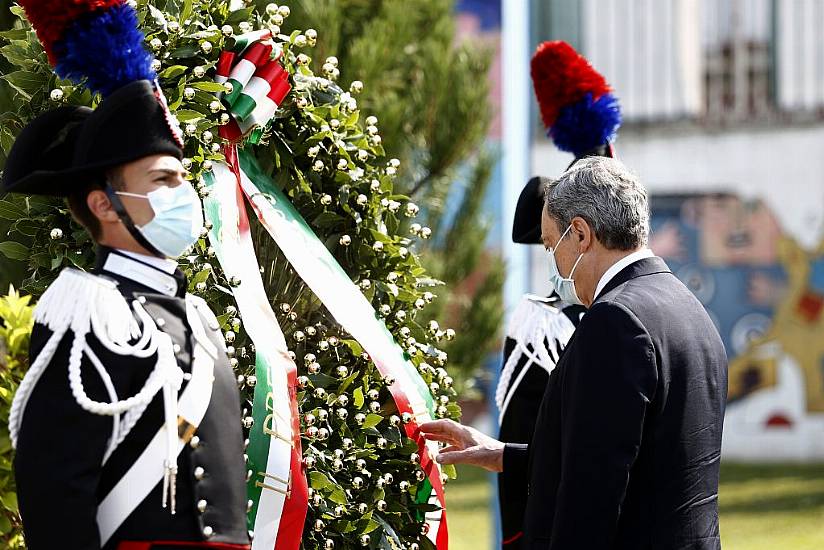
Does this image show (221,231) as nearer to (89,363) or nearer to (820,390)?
(89,363)

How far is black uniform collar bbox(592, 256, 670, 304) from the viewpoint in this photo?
252cm

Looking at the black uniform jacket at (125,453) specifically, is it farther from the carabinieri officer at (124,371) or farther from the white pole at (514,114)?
the white pole at (514,114)

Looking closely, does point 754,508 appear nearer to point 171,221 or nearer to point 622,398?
point 622,398

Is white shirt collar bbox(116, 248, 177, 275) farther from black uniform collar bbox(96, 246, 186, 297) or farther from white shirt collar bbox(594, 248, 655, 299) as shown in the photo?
white shirt collar bbox(594, 248, 655, 299)

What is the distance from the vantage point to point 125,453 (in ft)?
6.60

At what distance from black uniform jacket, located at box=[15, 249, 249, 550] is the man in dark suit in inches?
25.8

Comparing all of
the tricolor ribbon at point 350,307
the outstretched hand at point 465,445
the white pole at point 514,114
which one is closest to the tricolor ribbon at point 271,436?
the tricolor ribbon at point 350,307

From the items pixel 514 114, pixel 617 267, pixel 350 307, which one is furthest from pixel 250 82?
pixel 514 114

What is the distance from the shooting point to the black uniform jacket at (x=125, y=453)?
1.92 meters

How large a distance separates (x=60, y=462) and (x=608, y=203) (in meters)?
1.23

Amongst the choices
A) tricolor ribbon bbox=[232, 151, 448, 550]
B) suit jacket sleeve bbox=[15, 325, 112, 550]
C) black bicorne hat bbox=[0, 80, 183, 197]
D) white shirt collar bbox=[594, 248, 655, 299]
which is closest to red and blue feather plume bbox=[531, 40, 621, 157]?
tricolor ribbon bbox=[232, 151, 448, 550]

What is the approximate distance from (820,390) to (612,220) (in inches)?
419

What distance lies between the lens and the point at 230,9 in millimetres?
2934

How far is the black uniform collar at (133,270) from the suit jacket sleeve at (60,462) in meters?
0.20
